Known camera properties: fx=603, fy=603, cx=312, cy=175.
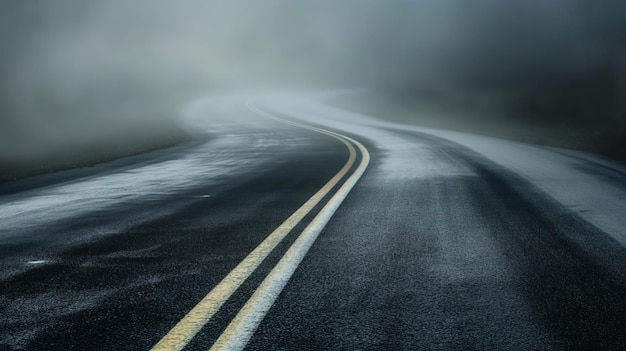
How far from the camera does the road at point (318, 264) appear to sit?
2.91 meters

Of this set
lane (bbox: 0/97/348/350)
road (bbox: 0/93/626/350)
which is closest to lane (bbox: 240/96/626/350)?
road (bbox: 0/93/626/350)

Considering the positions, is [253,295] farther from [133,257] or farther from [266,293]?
[133,257]

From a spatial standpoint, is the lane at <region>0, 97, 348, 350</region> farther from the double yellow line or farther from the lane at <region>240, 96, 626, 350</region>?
the lane at <region>240, 96, 626, 350</region>

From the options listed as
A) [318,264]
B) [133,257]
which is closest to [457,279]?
[318,264]

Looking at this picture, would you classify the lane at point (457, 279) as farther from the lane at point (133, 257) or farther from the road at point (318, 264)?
the lane at point (133, 257)

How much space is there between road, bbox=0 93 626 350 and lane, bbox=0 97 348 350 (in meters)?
0.02

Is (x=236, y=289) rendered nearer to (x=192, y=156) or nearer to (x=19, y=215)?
(x=19, y=215)

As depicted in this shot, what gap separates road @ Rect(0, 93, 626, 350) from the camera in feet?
9.56

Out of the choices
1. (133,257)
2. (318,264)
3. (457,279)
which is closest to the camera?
(457,279)

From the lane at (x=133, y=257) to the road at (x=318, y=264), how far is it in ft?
0.06

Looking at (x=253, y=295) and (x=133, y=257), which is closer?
(x=253, y=295)

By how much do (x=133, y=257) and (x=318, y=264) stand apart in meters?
1.42

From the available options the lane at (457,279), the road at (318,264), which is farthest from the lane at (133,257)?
the lane at (457,279)

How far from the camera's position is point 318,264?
165 inches
